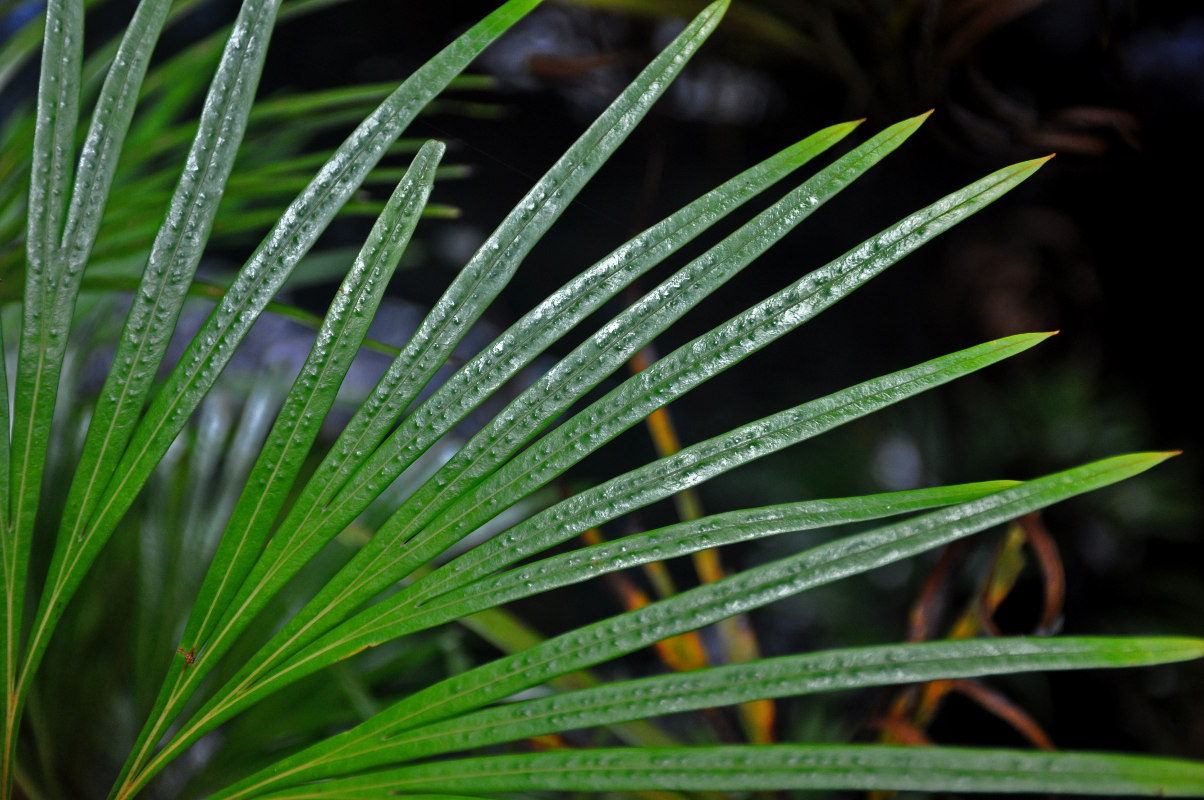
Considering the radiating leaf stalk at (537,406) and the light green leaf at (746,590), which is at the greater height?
the radiating leaf stalk at (537,406)

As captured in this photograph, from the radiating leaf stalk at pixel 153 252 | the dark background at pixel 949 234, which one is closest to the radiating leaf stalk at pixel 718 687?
the radiating leaf stalk at pixel 153 252

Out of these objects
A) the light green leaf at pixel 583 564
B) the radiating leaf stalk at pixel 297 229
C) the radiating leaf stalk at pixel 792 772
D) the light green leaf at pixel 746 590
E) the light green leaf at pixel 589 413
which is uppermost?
the radiating leaf stalk at pixel 297 229

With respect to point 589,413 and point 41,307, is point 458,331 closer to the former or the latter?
point 589,413

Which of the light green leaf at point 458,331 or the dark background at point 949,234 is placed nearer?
the light green leaf at point 458,331

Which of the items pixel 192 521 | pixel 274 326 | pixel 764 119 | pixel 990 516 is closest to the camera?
pixel 990 516

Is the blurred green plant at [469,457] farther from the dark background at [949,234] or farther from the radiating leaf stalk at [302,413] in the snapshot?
the dark background at [949,234]

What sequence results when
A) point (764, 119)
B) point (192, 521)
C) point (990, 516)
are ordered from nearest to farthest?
point (990, 516), point (192, 521), point (764, 119)

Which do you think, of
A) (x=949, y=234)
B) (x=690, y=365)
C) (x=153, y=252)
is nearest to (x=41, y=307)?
(x=153, y=252)

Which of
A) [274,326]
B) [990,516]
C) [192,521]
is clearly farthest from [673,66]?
[274,326]

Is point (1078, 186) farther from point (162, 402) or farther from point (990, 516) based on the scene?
point (162, 402)
